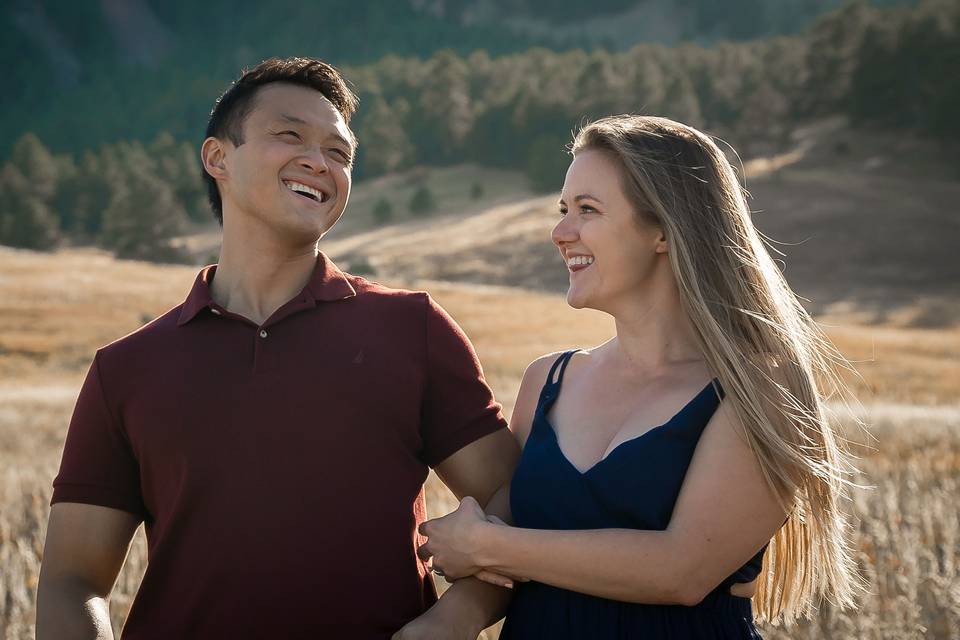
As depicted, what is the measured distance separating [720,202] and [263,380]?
144cm

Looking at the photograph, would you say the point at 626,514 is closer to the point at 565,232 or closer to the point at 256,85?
the point at 565,232

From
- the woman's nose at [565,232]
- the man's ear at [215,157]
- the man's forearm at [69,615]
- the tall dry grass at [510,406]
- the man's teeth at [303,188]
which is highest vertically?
the man's ear at [215,157]

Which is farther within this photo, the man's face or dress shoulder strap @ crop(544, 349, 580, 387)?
dress shoulder strap @ crop(544, 349, 580, 387)

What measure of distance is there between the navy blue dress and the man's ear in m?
1.41

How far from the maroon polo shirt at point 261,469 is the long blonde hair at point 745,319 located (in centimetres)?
86

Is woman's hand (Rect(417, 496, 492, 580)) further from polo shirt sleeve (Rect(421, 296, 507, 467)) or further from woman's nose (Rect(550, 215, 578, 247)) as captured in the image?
woman's nose (Rect(550, 215, 578, 247))

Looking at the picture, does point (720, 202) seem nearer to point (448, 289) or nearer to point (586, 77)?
point (448, 289)

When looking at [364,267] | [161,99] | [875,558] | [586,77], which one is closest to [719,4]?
[161,99]

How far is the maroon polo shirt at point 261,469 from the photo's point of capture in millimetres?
2906

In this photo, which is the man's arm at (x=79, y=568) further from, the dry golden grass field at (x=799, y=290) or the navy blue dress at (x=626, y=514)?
the dry golden grass field at (x=799, y=290)

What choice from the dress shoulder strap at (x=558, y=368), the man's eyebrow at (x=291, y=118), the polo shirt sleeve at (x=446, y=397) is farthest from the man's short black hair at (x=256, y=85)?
the dress shoulder strap at (x=558, y=368)


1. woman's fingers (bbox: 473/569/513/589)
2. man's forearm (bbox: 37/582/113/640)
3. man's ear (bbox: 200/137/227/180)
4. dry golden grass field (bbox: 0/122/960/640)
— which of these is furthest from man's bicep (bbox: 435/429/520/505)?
dry golden grass field (bbox: 0/122/960/640)

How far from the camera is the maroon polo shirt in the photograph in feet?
9.53

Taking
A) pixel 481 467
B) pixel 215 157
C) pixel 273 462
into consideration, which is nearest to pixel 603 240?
pixel 481 467
